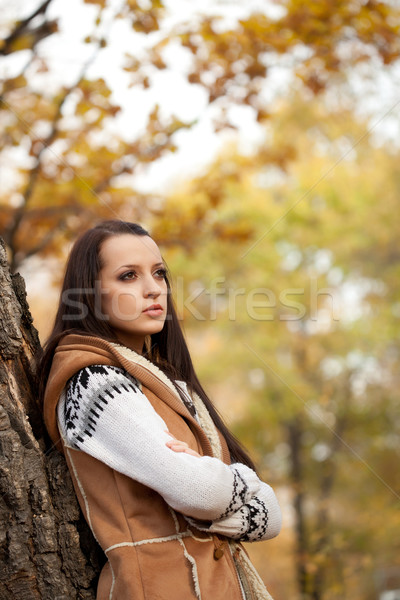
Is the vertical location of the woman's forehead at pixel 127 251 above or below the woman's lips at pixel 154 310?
above

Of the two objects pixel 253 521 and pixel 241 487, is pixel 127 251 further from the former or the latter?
pixel 253 521

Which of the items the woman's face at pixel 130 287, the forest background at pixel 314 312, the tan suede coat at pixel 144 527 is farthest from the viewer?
the forest background at pixel 314 312

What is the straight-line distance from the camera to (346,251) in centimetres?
1184

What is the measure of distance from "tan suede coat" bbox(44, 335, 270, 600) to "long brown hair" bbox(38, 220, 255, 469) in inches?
4.6

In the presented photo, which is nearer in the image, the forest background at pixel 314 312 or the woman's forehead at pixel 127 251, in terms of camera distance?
the woman's forehead at pixel 127 251

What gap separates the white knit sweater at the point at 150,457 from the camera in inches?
62.2

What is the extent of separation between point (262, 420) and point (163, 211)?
783cm

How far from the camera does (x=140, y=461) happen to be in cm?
158

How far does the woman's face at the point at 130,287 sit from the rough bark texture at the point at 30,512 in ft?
1.05

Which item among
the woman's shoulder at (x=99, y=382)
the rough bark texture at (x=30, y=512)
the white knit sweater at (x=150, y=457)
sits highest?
the woman's shoulder at (x=99, y=382)

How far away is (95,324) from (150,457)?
1.91ft

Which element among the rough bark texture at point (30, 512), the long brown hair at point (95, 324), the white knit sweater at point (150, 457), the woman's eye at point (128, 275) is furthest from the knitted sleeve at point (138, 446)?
the woman's eye at point (128, 275)

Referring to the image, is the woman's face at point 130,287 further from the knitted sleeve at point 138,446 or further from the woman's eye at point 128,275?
the knitted sleeve at point 138,446

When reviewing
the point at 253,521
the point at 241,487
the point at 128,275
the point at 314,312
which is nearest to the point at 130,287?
the point at 128,275
